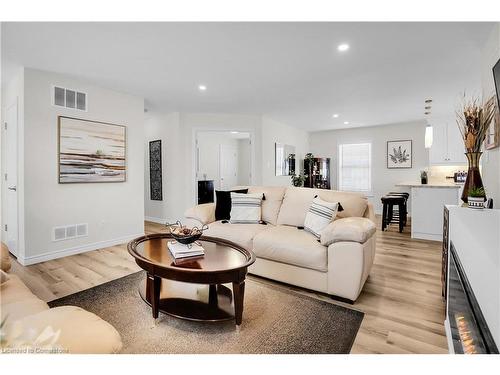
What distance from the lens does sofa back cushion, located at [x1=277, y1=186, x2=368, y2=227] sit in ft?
8.86

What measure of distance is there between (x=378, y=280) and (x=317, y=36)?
2.43 meters

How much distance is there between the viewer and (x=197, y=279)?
1.64 m

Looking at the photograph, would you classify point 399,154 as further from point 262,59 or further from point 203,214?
point 203,214

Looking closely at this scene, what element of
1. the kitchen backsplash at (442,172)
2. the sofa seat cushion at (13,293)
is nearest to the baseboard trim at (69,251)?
the sofa seat cushion at (13,293)

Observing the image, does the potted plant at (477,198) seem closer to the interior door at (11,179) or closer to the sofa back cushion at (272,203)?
the sofa back cushion at (272,203)

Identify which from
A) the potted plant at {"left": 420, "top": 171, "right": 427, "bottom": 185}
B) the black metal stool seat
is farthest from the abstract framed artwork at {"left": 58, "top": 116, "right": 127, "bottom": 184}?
the potted plant at {"left": 420, "top": 171, "right": 427, "bottom": 185}

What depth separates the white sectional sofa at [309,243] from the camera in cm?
Answer: 211

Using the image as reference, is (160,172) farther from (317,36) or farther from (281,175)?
(317,36)

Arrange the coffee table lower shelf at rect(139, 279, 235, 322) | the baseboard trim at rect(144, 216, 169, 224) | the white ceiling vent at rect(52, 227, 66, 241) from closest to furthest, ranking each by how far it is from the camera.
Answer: the coffee table lower shelf at rect(139, 279, 235, 322), the white ceiling vent at rect(52, 227, 66, 241), the baseboard trim at rect(144, 216, 169, 224)

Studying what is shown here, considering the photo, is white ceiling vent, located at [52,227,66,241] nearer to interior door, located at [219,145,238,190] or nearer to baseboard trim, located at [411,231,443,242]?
interior door, located at [219,145,238,190]

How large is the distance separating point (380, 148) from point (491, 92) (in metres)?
4.44

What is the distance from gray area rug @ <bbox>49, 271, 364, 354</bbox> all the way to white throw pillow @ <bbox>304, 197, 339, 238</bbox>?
0.63 metres

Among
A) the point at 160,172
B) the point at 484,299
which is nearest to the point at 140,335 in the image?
the point at 484,299

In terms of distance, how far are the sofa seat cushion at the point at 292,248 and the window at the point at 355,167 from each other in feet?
17.2
